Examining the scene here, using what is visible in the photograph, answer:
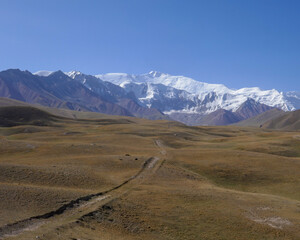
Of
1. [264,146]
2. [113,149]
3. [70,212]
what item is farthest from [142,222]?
[264,146]

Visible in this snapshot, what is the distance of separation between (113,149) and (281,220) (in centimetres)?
5565

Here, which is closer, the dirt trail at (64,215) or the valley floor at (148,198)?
the dirt trail at (64,215)

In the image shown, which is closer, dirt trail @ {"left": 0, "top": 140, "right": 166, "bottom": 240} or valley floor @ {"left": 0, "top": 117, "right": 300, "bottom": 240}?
dirt trail @ {"left": 0, "top": 140, "right": 166, "bottom": 240}

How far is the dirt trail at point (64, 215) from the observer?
97.6 ft

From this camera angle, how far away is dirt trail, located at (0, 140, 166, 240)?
2973cm

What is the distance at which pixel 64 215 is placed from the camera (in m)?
35.8

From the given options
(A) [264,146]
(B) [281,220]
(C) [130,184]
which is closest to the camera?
(B) [281,220]

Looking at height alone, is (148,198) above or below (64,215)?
above

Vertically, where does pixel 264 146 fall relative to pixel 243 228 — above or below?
above

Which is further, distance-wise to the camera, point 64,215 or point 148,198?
point 148,198

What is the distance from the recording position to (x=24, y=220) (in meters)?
32.7

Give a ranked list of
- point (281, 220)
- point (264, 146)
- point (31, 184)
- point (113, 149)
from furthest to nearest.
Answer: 1. point (264, 146)
2. point (113, 149)
3. point (31, 184)
4. point (281, 220)

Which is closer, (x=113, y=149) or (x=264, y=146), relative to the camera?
(x=113, y=149)

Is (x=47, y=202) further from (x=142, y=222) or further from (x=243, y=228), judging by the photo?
(x=243, y=228)
